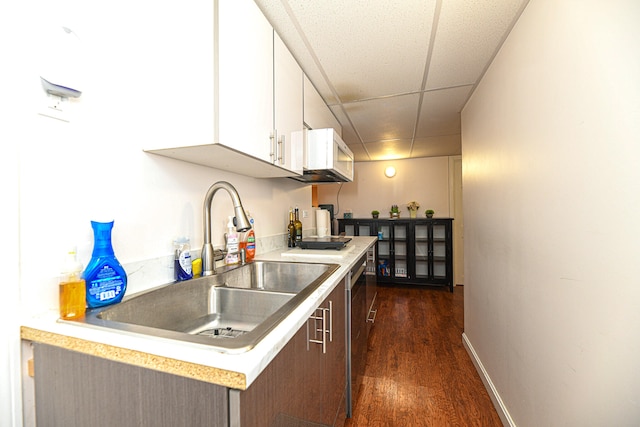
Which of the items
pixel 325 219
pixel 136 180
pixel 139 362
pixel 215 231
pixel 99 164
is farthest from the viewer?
pixel 325 219

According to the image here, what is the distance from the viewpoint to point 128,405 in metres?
0.50

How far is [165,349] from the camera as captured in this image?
1.58 feet

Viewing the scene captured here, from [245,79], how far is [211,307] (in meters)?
0.90

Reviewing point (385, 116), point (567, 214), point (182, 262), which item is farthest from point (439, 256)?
point (182, 262)

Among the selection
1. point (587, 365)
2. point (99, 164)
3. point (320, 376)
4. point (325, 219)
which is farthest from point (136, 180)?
point (325, 219)

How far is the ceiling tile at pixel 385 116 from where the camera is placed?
6.79ft

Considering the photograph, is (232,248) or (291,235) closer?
(232,248)

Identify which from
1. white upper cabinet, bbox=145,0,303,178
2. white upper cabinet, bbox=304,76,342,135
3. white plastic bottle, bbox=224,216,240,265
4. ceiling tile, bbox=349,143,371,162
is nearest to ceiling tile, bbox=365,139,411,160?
ceiling tile, bbox=349,143,371,162

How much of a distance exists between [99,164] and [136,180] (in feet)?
0.39

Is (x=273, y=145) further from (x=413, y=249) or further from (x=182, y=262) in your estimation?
(x=413, y=249)

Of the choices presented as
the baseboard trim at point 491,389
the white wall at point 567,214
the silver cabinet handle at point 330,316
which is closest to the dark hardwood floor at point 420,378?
the baseboard trim at point 491,389

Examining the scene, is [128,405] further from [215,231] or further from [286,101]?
[286,101]

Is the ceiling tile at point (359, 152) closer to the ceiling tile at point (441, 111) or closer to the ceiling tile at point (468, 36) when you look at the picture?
the ceiling tile at point (441, 111)

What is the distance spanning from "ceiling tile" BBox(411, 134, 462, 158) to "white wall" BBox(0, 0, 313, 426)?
2888 millimetres
